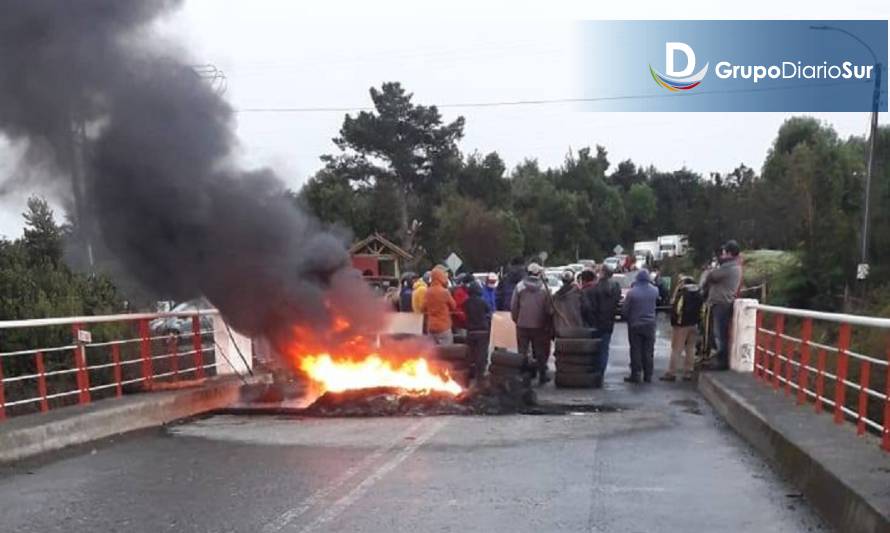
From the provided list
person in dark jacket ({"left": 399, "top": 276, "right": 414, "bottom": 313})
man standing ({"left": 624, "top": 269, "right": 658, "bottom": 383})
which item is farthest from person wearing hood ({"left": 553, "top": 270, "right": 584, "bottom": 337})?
person in dark jacket ({"left": 399, "top": 276, "right": 414, "bottom": 313})

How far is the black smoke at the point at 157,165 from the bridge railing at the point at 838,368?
5.34m

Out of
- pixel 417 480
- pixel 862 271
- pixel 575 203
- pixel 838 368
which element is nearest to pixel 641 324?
pixel 838 368

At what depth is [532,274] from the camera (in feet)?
47.1

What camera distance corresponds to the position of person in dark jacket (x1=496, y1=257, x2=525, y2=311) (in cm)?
1675

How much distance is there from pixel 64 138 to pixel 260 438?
453 cm

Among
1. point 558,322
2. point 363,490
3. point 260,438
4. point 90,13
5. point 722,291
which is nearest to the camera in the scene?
point 363,490

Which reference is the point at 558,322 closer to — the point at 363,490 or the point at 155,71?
the point at 155,71

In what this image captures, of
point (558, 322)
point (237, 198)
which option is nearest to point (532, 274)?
point (558, 322)

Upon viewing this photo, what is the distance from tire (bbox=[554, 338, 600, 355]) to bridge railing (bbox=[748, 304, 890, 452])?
209cm

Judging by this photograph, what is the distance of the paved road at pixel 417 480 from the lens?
5949mm

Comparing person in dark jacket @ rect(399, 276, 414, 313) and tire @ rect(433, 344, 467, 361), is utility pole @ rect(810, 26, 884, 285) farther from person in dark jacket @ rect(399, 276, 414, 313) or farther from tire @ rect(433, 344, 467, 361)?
tire @ rect(433, 344, 467, 361)

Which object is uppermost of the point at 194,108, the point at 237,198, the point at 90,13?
the point at 90,13

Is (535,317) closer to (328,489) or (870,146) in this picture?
(328,489)

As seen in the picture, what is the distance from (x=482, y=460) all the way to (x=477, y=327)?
6.60 meters
